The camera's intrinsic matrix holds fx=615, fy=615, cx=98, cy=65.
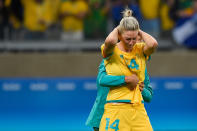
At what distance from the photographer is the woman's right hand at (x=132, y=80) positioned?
573 cm

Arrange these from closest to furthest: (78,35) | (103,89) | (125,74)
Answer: (125,74) < (103,89) < (78,35)

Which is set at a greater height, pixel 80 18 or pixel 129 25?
pixel 80 18

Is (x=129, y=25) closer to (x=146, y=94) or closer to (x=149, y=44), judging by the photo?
(x=149, y=44)

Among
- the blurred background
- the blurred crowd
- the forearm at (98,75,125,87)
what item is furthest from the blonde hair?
the blurred crowd

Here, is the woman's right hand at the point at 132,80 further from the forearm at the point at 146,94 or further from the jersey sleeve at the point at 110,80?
the forearm at the point at 146,94

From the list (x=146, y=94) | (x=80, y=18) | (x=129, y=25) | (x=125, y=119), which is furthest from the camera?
(x=80, y=18)

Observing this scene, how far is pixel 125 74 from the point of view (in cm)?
582

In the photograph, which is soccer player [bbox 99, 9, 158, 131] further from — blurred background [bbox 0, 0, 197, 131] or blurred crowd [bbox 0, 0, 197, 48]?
blurred crowd [bbox 0, 0, 197, 48]

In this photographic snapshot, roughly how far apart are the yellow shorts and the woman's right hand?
0.62 ft

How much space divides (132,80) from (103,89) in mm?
745

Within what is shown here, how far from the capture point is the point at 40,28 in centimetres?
1127

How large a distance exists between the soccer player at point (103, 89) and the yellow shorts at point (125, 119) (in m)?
0.22

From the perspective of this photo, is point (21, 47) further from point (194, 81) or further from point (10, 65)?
point (194, 81)

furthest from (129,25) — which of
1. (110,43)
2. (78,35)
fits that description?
(78,35)
